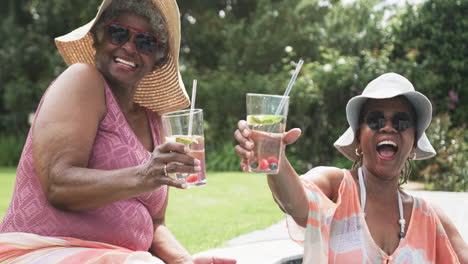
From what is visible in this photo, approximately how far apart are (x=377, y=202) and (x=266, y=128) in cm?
104

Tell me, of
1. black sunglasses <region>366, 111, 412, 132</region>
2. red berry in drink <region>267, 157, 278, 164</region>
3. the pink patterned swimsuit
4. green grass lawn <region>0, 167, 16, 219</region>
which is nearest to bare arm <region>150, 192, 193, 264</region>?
the pink patterned swimsuit

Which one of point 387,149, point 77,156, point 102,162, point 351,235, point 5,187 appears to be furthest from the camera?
point 5,187

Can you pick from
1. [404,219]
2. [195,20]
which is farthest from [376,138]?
[195,20]

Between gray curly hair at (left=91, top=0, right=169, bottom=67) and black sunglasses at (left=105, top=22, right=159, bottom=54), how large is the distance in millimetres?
49

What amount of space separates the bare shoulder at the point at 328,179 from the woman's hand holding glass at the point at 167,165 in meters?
0.86

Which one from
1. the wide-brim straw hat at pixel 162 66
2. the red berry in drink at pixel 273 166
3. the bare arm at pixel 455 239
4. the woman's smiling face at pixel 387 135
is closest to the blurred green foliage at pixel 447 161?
the bare arm at pixel 455 239

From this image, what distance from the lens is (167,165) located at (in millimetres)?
1830

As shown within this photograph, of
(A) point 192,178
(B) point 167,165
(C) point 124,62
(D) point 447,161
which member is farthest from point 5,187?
(B) point 167,165

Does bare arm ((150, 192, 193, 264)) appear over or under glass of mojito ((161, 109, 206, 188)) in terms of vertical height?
under

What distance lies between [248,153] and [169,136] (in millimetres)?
336

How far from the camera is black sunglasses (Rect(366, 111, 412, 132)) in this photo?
8.47 ft

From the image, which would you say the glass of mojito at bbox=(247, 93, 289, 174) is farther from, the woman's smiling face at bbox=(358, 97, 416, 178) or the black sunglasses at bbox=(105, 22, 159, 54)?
the woman's smiling face at bbox=(358, 97, 416, 178)

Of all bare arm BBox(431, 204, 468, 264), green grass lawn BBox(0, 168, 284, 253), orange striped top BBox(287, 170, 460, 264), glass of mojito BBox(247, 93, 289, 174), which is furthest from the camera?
green grass lawn BBox(0, 168, 284, 253)

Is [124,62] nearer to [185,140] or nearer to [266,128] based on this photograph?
[185,140]
